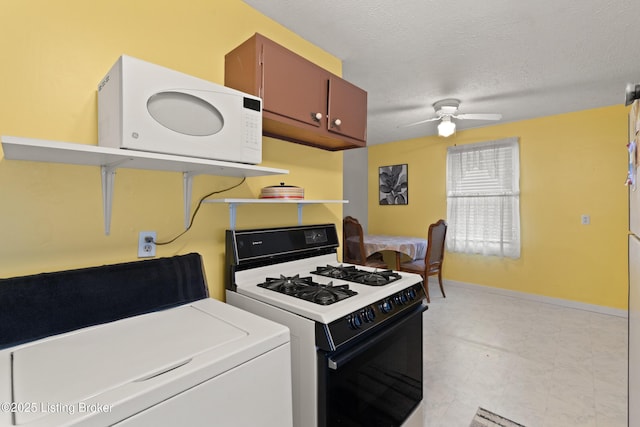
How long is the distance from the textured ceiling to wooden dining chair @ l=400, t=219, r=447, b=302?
1.46 metres

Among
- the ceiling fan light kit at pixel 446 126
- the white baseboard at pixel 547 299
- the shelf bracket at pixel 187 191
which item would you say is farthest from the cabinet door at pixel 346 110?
the white baseboard at pixel 547 299

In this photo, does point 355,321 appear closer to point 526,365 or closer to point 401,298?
point 401,298

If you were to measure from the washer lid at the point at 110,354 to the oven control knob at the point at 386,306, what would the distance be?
0.64m

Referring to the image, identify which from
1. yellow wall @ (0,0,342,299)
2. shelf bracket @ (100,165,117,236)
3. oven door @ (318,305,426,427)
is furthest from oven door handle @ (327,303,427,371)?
shelf bracket @ (100,165,117,236)

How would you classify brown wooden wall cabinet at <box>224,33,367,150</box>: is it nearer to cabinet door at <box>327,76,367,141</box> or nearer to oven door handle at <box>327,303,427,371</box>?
cabinet door at <box>327,76,367,141</box>

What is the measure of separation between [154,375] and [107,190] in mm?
803

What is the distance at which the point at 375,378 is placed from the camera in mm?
1334

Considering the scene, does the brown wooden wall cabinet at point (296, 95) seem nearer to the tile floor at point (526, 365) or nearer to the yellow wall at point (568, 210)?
the tile floor at point (526, 365)

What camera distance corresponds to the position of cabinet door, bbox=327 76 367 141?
1828mm

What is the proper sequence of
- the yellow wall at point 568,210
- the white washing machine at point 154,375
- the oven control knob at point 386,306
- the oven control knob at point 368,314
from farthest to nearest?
the yellow wall at point 568,210, the oven control knob at point 386,306, the oven control knob at point 368,314, the white washing machine at point 154,375

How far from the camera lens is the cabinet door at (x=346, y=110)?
1.83m

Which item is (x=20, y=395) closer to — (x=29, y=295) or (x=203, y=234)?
(x=29, y=295)

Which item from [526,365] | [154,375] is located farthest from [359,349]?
[526,365]

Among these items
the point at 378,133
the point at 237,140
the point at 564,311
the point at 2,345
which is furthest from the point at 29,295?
the point at 564,311
